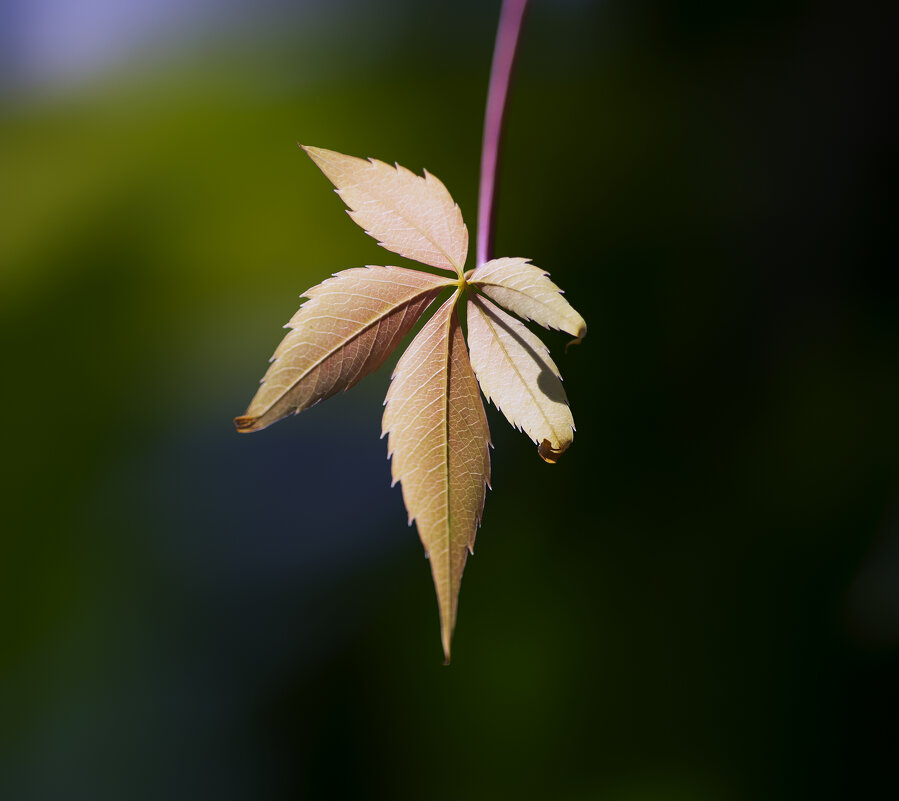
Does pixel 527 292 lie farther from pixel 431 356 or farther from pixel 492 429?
pixel 492 429

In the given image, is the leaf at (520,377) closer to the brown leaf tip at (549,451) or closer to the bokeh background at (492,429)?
the brown leaf tip at (549,451)

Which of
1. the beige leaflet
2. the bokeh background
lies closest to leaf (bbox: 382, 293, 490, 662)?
the beige leaflet

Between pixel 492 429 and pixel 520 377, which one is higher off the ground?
pixel 520 377

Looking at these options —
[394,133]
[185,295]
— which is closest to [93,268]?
[185,295]

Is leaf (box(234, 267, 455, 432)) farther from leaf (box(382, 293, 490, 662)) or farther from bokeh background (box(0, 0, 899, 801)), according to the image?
bokeh background (box(0, 0, 899, 801))

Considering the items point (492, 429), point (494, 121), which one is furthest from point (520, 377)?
point (492, 429)

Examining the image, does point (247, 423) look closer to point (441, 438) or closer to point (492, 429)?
point (441, 438)

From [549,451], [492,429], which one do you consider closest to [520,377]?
[549,451]

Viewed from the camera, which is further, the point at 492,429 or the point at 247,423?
the point at 492,429

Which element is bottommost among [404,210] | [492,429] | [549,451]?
[492,429]
